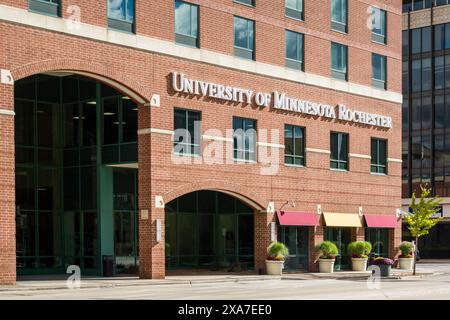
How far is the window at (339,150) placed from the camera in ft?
155

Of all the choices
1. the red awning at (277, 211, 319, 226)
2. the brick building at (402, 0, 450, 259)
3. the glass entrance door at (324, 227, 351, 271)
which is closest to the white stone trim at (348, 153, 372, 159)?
the glass entrance door at (324, 227, 351, 271)

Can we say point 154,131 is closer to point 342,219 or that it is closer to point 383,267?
point 383,267

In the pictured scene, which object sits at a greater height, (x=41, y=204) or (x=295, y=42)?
(x=295, y=42)

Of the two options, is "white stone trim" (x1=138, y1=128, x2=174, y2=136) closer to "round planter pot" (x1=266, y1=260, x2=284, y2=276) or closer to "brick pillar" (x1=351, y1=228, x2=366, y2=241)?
"round planter pot" (x1=266, y1=260, x2=284, y2=276)

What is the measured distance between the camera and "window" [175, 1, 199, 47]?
3816 centimetres

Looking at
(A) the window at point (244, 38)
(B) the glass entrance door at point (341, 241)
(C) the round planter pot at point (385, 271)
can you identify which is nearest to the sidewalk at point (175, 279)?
(C) the round planter pot at point (385, 271)

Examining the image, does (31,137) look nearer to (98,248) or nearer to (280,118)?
(98,248)

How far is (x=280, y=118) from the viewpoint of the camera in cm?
4328

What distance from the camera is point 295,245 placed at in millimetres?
44812

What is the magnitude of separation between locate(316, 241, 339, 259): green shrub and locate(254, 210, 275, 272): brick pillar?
361cm

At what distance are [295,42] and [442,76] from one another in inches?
1639

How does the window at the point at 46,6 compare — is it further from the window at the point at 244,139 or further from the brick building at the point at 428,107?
the brick building at the point at 428,107
